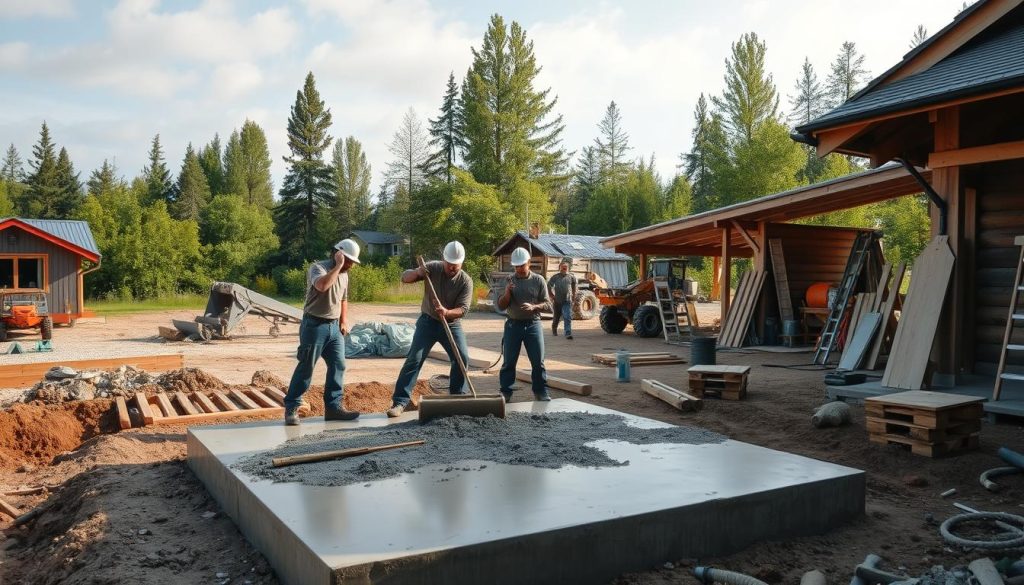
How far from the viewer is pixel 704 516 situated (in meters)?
4.08

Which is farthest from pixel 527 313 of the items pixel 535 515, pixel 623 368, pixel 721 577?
pixel 721 577

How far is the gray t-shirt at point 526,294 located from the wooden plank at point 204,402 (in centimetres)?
337

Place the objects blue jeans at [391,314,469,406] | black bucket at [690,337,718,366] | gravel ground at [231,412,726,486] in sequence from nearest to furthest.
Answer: gravel ground at [231,412,726,486]
blue jeans at [391,314,469,406]
black bucket at [690,337,718,366]

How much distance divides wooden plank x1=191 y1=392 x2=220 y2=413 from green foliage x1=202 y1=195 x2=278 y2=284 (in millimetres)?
40145

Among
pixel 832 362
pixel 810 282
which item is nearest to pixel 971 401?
pixel 832 362

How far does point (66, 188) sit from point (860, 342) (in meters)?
54.6

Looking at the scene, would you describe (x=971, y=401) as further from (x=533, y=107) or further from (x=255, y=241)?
(x=255, y=241)

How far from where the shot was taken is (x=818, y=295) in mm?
15469

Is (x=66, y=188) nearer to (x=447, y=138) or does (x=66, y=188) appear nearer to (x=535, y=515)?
(x=447, y=138)

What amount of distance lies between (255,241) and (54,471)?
4492 cm

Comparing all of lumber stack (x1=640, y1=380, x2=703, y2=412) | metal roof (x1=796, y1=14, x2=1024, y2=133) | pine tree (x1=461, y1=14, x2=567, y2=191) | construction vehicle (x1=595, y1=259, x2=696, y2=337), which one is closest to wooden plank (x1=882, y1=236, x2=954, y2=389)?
metal roof (x1=796, y1=14, x2=1024, y2=133)

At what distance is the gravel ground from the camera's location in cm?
475

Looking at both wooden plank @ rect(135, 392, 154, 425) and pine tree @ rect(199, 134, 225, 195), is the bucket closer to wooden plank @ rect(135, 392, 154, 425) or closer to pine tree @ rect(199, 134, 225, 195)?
wooden plank @ rect(135, 392, 154, 425)

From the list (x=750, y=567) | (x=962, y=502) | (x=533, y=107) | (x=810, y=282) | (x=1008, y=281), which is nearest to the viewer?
(x=750, y=567)
